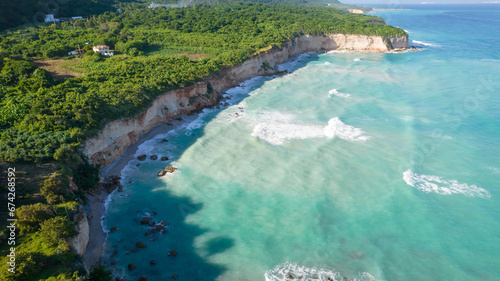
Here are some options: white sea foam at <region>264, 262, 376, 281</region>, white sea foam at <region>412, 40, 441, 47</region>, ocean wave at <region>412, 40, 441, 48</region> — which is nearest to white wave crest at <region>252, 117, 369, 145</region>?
white sea foam at <region>264, 262, 376, 281</region>

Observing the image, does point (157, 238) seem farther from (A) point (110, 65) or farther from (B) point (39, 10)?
(B) point (39, 10)

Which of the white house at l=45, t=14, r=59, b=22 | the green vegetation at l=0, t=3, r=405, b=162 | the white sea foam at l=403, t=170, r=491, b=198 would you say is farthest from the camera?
the white house at l=45, t=14, r=59, b=22

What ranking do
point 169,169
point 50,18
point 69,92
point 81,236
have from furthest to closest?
point 50,18 → point 69,92 → point 169,169 → point 81,236

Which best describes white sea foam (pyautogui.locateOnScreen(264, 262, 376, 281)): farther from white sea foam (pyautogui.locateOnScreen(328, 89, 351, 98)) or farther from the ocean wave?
the ocean wave

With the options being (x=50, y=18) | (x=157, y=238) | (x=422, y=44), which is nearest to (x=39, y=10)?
(x=50, y=18)

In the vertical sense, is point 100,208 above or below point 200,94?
below

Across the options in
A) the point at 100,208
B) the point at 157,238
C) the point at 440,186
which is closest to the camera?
the point at 157,238

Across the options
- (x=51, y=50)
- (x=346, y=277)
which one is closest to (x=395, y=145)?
(x=346, y=277)
